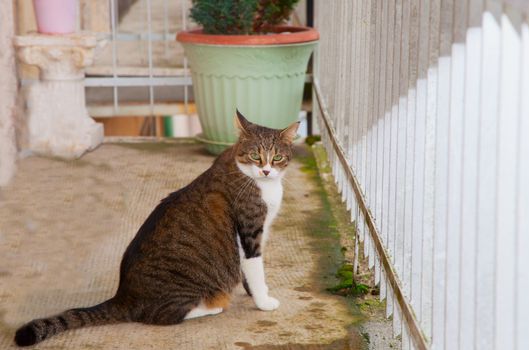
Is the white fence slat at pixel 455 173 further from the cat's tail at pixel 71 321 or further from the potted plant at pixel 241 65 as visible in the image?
the potted plant at pixel 241 65

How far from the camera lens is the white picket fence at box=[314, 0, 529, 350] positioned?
6.37ft

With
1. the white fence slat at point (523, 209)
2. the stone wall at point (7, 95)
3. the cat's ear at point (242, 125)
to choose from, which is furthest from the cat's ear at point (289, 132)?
the stone wall at point (7, 95)

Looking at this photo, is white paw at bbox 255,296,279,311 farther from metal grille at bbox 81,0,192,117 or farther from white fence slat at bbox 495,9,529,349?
metal grille at bbox 81,0,192,117

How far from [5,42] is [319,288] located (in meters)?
2.56

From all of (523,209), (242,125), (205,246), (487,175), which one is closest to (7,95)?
(242,125)

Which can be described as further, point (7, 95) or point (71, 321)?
point (7, 95)

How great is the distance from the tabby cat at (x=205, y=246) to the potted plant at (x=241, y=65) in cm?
197

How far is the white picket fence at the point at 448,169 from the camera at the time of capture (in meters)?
1.94

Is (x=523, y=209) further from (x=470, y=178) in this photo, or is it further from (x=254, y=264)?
(x=254, y=264)

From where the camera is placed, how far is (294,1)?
577 centimetres

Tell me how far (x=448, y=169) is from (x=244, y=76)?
10.7ft

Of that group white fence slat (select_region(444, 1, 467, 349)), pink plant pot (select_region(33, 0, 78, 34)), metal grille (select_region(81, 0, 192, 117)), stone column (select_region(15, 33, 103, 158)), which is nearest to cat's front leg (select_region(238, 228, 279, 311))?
white fence slat (select_region(444, 1, 467, 349))

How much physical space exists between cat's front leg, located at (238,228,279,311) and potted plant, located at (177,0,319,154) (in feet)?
7.24

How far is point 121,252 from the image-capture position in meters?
4.23
